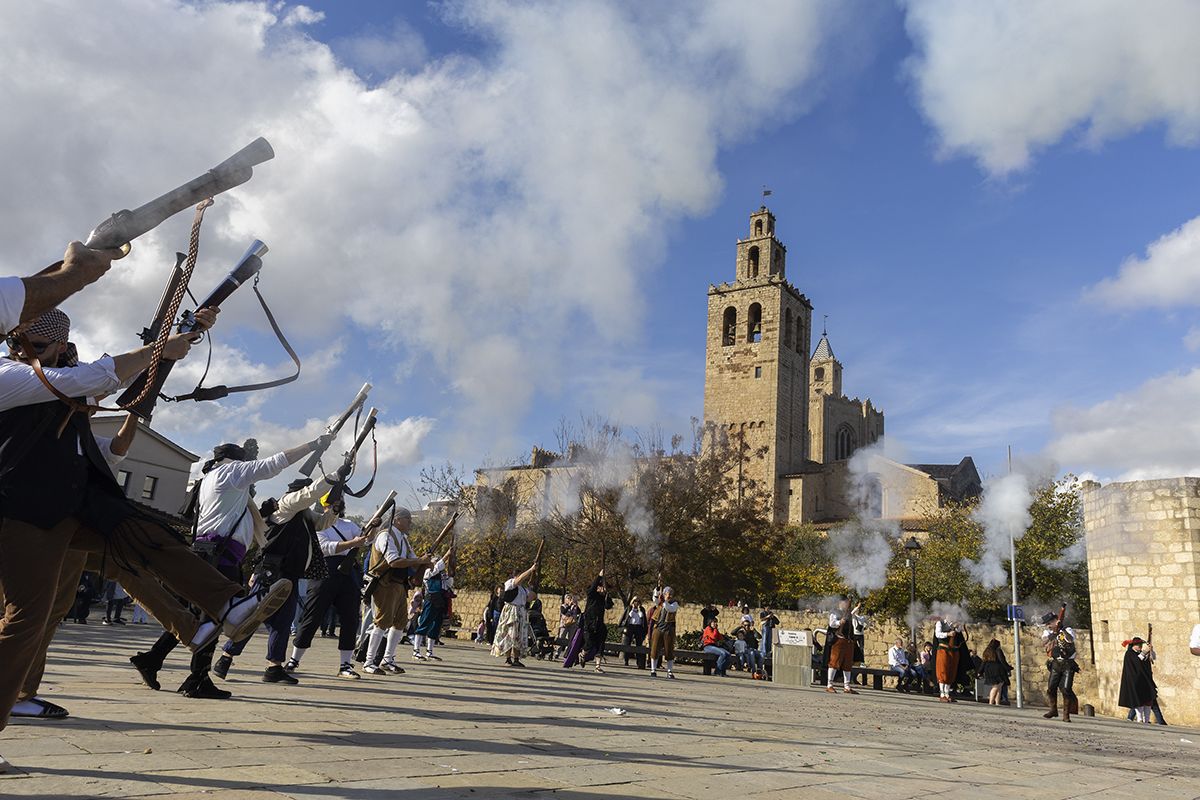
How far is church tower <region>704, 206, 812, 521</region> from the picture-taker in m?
62.0

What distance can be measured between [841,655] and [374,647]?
405 inches

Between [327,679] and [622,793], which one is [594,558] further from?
[622,793]

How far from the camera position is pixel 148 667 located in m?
5.92

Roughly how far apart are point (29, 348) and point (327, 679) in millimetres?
6016

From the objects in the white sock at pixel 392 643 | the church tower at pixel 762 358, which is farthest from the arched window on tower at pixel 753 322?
the white sock at pixel 392 643

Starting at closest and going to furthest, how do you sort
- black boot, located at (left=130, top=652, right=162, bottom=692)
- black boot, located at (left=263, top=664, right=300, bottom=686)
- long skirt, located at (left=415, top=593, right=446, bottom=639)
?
black boot, located at (left=130, top=652, right=162, bottom=692) → black boot, located at (left=263, top=664, right=300, bottom=686) → long skirt, located at (left=415, top=593, right=446, bottom=639)

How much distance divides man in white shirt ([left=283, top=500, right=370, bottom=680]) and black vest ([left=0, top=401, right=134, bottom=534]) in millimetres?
4492

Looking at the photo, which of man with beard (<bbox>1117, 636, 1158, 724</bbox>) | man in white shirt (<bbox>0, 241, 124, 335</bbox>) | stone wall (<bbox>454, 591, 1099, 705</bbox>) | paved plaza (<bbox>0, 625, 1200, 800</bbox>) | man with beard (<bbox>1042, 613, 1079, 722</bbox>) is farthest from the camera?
stone wall (<bbox>454, 591, 1099, 705</bbox>)

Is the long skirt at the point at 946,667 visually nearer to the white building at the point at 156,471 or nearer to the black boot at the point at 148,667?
the black boot at the point at 148,667

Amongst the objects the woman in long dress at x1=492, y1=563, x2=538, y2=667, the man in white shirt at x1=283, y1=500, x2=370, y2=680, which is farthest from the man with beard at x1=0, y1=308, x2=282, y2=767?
the woman in long dress at x1=492, y1=563, x2=538, y2=667

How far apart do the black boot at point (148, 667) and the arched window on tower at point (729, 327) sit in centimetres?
6159

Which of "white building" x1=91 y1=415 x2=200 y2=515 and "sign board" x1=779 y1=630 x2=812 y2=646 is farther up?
"white building" x1=91 y1=415 x2=200 y2=515

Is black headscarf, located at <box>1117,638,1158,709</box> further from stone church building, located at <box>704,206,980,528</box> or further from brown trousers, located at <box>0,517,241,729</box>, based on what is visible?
stone church building, located at <box>704,206,980,528</box>

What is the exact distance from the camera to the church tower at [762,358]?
62031mm
